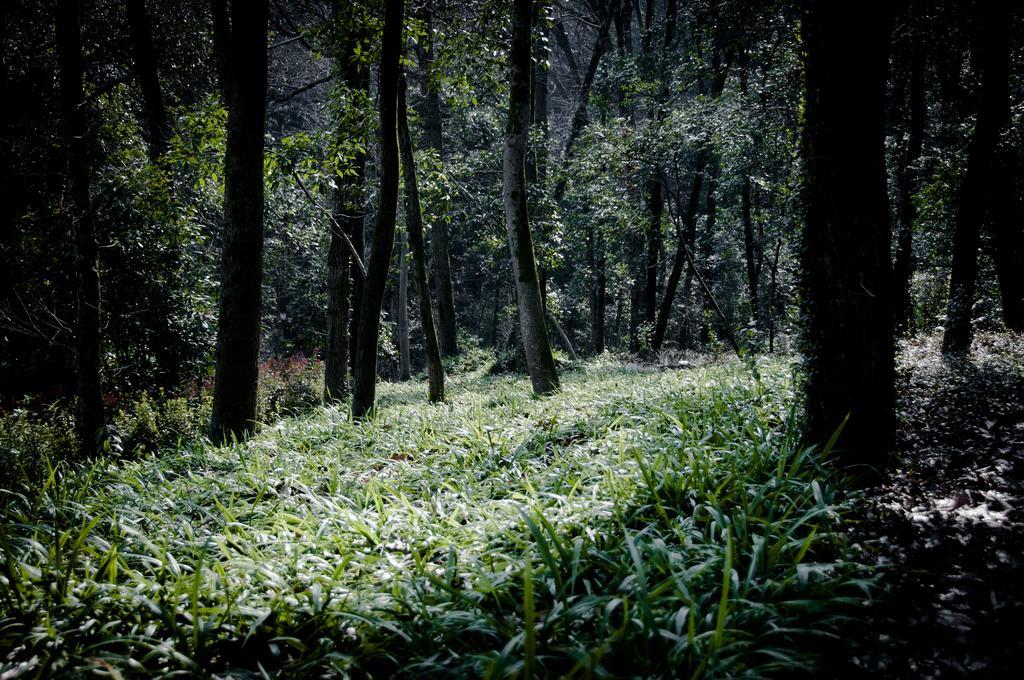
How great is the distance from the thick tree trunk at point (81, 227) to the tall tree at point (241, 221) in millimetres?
1703

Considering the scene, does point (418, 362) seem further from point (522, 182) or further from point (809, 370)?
point (809, 370)

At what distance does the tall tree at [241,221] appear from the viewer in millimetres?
5227

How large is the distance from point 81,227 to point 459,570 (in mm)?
6506

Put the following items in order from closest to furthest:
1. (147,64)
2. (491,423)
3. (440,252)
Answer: (491,423), (147,64), (440,252)

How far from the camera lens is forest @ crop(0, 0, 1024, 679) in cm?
192

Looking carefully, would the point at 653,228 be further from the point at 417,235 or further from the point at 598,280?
the point at 417,235

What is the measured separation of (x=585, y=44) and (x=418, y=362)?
1886 cm

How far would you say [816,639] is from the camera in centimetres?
182

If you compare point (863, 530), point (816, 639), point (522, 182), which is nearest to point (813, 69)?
point (863, 530)

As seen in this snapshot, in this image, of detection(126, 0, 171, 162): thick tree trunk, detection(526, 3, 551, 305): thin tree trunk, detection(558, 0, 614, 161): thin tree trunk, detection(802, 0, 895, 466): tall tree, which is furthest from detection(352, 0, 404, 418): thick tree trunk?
detection(558, 0, 614, 161): thin tree trunk

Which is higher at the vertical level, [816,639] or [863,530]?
[863,530]

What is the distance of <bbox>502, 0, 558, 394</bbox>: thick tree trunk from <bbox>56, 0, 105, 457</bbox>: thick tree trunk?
5286 millimetres

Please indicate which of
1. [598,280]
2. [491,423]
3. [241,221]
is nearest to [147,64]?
[241,221]

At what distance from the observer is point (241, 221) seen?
5.30 meters
